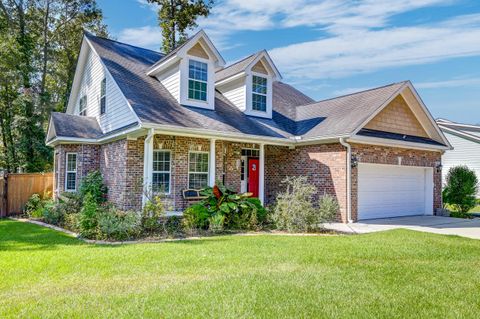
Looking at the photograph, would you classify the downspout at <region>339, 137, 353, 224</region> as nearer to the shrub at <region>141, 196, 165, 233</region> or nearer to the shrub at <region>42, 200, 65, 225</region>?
the shrub at <region>141, 196, 165, 233</region>

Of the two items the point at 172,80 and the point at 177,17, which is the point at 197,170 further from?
the point at 177,17

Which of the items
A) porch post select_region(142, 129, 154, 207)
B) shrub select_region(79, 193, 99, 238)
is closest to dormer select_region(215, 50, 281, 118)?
porch post select_region(142, 129, 154, 207)

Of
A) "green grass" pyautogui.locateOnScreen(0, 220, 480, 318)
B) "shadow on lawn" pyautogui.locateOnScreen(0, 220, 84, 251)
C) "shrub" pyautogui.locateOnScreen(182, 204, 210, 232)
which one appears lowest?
"shadow on lawn" pyautogui.locateOnScreen(0, 220, 84, 251)

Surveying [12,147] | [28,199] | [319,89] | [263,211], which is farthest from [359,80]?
[12,147]

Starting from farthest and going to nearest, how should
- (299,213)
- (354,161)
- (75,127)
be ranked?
(75,127)
(354,161)
(299,213)

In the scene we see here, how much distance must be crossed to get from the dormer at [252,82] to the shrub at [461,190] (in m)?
9.78

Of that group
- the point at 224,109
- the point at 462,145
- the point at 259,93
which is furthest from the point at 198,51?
the point at 462,145

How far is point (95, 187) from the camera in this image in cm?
1315

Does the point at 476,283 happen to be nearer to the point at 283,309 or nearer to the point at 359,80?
the point at 283,309

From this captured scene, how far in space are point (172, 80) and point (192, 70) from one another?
34.2 inches

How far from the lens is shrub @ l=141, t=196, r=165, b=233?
10.1 meters

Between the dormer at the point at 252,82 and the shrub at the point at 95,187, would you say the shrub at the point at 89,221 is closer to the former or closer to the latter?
the shrub at the point at 95,187

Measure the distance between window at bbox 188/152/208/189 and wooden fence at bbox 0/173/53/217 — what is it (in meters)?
7.37

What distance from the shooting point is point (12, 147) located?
72.8 ft
